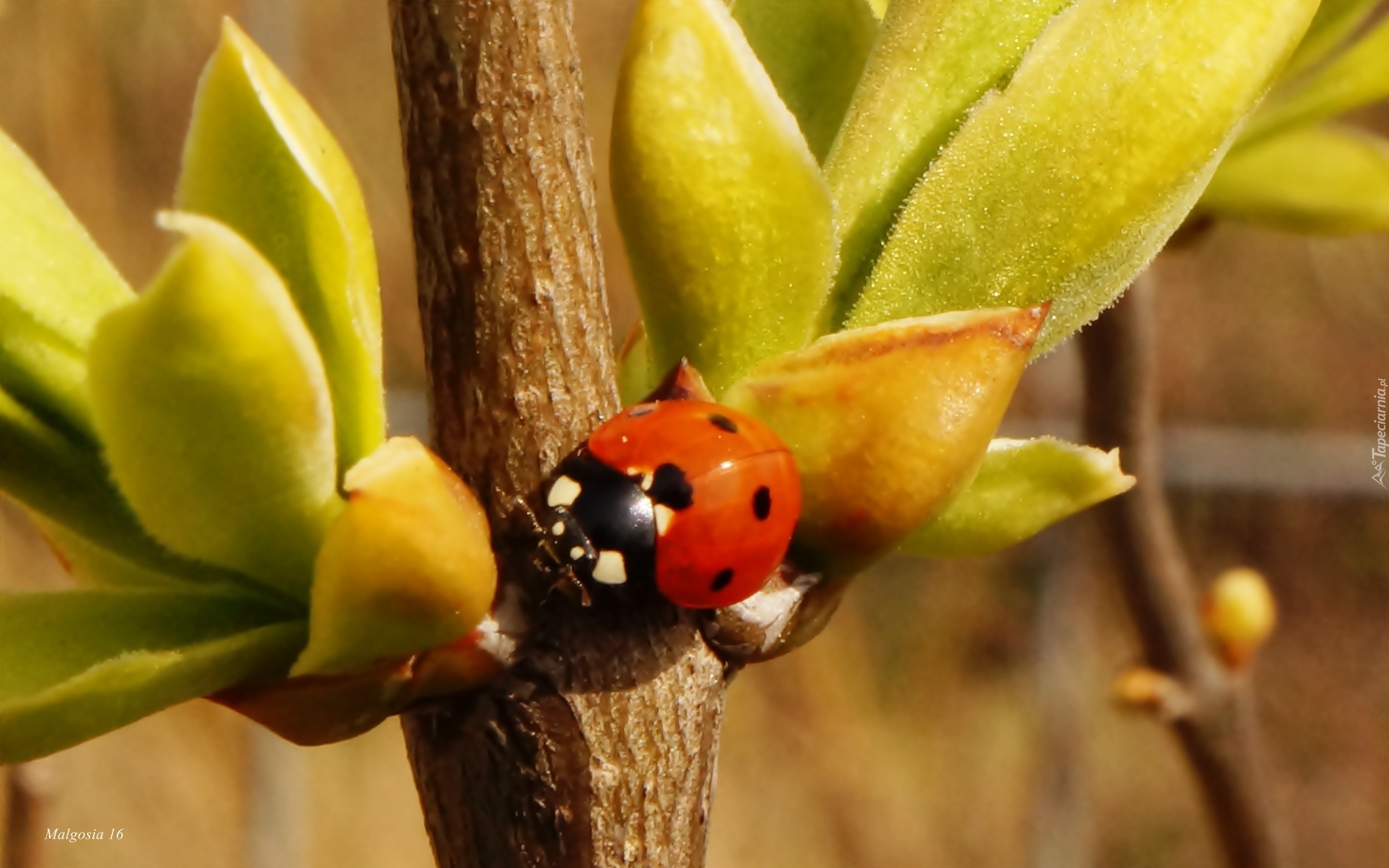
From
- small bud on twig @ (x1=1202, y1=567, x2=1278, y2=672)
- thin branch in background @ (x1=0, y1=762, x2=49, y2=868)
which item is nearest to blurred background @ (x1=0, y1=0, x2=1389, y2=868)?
small bud on twig @ (x1=1202, y1=567, x2=1278, y2=672)

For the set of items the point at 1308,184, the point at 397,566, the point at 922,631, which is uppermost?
the point at 922,631

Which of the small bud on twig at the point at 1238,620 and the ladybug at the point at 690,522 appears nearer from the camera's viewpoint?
the ladybug at the point at 690,522

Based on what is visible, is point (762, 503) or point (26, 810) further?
point (26, 810)

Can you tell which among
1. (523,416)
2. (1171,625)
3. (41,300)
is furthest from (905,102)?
(1171,625)

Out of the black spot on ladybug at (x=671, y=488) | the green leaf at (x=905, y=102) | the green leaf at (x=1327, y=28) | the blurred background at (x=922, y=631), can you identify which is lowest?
the black spot on ladybug at (x=671, y=488)

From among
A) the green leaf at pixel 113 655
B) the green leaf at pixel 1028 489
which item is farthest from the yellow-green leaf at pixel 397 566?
→ the green leaf at pixel 1028 489

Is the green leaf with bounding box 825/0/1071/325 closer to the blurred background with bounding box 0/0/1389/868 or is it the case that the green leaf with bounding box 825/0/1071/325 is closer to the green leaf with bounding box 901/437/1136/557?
the green leaf with bounding box 901/437/1136/557

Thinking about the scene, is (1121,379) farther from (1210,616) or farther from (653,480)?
(653,480)

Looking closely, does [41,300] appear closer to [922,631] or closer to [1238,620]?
[1238,620]

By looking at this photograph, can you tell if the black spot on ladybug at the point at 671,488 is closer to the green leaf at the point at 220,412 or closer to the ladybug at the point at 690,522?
the ladybug at the point at 690,522
